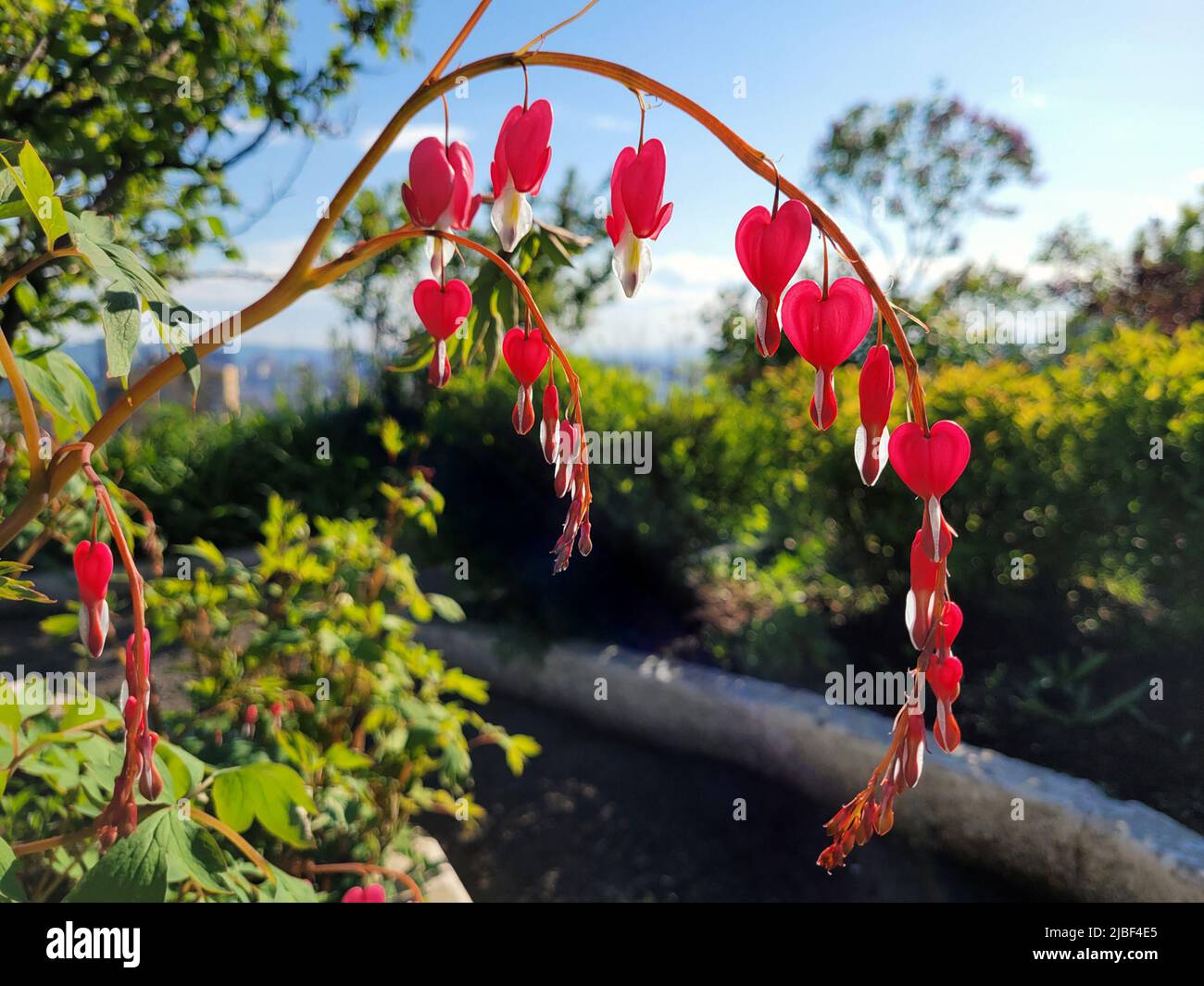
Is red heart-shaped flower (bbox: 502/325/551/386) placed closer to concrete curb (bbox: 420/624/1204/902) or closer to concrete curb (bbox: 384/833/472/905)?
concrete curb (bbox: 384/833/472/905)

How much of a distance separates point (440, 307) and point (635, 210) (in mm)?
191

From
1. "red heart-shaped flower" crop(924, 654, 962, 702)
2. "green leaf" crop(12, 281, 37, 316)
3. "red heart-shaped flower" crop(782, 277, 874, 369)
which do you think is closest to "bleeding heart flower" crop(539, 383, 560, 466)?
"red heart-shaped flower" crop(782, 277, 874, 369)

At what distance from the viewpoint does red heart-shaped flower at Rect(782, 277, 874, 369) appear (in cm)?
55

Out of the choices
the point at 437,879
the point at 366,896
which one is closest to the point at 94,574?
the point at 366,896

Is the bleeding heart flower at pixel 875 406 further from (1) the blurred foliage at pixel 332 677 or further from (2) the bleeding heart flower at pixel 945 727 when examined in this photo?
(1) the blurred foliage at pixel 332 677

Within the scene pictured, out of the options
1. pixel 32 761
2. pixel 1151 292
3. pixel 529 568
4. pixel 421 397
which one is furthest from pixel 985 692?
pixel 1151 292

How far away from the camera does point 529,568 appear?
4.41 meters

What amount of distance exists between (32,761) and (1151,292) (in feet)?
31.8

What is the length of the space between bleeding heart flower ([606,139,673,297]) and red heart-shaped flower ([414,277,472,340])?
144mm

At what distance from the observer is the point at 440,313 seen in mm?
704

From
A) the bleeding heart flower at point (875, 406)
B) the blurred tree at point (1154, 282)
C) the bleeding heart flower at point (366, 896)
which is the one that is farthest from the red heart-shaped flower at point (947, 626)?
the blurred tree at point (1154, 282)
